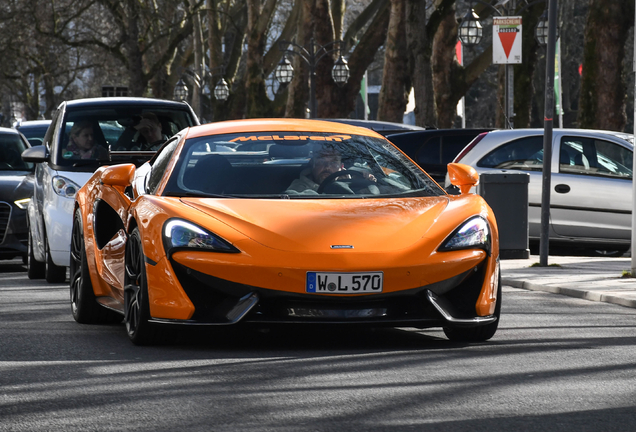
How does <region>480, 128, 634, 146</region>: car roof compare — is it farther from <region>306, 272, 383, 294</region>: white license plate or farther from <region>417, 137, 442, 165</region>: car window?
<region>306, 272, 383, 294</region>: white license plate

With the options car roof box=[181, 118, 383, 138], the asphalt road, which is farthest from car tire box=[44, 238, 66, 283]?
car roof box=[181, 118, 383, 138]

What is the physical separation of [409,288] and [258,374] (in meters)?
1.07

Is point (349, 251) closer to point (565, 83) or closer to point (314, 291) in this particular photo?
point (314, 291)

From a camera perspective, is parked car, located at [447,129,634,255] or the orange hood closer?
the orange hood

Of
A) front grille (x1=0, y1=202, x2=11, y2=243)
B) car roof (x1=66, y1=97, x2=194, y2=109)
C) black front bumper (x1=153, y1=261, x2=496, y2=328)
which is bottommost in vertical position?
front grille (x1=0, y1=202, x2=11, y2=243)

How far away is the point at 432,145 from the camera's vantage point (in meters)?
15.9

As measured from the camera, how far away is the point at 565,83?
186ft

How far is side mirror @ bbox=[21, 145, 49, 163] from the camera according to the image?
11289 mm

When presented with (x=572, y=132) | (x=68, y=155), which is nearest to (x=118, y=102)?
(x=68, y=155)

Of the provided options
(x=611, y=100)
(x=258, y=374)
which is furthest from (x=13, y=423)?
(x=611, y=100)

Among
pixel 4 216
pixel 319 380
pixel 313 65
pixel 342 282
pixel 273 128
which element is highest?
pixel 313 65

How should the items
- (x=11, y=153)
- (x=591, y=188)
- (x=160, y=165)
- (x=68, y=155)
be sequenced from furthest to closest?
1. (x=11, y=153)
2. (x=591, y=188)
3. (x=68, y=155)
4. (x=160, y=165)

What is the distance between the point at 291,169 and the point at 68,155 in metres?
4.81

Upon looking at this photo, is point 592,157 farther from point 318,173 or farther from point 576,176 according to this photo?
point 318,173
